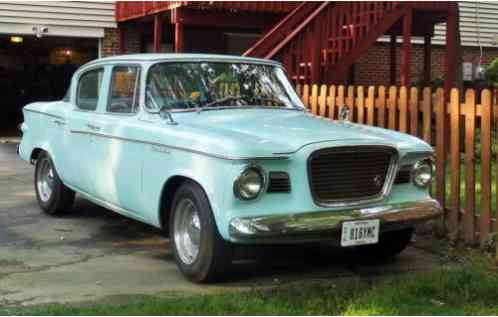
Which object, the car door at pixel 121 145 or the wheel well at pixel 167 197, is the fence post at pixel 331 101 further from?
the wheel well at pixel 167 197

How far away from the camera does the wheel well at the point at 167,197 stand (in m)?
5.54

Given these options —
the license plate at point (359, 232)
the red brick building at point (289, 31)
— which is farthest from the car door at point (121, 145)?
the red brick building at point (289, 31)

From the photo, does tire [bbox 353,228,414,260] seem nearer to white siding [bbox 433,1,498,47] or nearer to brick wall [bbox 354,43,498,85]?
brick wall [bbox 354,43,498,85]

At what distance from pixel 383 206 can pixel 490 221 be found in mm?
1558

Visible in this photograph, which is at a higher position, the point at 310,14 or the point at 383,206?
the point at 310,14

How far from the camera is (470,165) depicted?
6.43 meters

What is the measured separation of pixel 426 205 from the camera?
5500 millimetres

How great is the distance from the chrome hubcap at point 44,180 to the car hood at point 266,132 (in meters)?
2.70

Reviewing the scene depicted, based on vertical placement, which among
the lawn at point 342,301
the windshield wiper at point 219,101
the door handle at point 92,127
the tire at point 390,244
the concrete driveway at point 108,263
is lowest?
the concrete driveway at point 108,263

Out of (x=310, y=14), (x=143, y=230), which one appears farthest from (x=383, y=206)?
(x=310, y=14)

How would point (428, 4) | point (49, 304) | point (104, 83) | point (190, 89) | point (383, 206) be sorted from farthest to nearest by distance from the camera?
point (428, 4), point (104, 83), point (190, 89), point (383, 206), point (49, 304)

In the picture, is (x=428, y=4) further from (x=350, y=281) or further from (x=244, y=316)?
(x=244, y=316)

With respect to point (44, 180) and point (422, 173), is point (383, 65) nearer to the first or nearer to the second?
point (44, 180)

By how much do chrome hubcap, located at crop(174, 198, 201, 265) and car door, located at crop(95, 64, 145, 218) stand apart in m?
0.56
